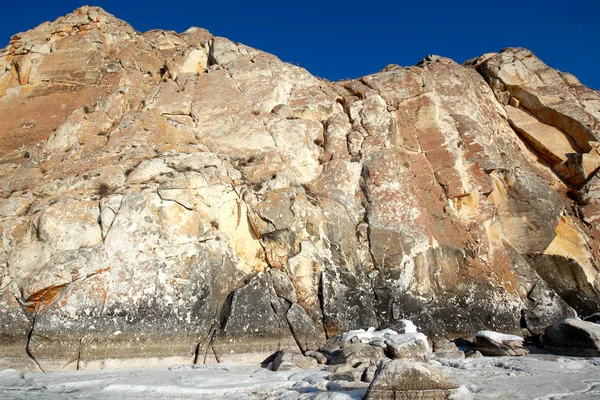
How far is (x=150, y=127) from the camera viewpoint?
14.5 metres

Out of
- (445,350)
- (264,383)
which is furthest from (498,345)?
(264,383)

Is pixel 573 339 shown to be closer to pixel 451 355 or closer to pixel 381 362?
pixel 451 355

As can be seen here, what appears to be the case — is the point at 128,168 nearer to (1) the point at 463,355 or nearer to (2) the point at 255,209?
(2) the point at 255,209

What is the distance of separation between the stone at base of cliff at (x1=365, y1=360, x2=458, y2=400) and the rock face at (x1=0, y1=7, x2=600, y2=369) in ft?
14.2

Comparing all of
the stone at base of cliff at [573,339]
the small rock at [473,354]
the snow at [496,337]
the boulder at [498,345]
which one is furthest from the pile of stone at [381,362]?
the stone at base of cliff at [573,339]

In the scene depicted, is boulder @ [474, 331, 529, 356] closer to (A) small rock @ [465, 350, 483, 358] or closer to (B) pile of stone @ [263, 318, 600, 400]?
(B) pile of stone @ [263, 318, 600, 400]

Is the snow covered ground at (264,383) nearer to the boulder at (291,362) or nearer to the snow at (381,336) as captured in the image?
the boulder at (291,362)

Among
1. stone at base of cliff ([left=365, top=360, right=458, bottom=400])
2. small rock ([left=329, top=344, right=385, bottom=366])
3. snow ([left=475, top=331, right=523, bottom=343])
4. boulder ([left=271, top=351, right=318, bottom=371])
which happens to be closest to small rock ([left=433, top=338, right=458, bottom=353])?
snow ([left=475, top=331, right=523, bottom=343])

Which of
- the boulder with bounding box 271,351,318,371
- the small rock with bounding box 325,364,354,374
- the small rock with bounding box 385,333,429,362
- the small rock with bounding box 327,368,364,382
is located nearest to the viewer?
the small rock with bounding box 327,368,364,382

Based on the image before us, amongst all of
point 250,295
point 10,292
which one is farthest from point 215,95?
point 10,292

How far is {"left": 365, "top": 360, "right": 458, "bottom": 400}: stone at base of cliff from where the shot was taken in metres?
6.97

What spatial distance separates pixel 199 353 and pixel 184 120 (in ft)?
25.8

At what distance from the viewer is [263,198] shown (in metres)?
13.1

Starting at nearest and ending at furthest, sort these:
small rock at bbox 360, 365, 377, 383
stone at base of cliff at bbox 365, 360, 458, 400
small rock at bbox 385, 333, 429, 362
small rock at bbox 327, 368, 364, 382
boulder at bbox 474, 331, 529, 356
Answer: stone at base of cliff at bbox 365, 360, 458, 400 → small rock at bbox 360, 365, 377, 383 → small rock at bbox 327, 368, 364, 382 → small rock at bbox 385, 333, 429, 362 → boulder at bbox 474, 331, 529, 356
